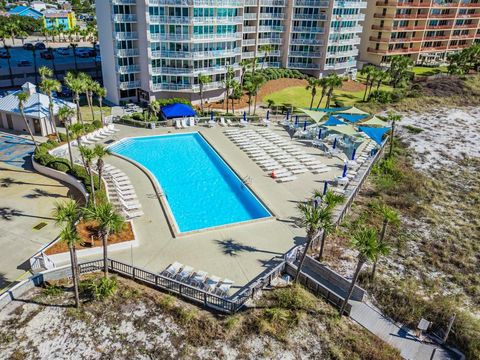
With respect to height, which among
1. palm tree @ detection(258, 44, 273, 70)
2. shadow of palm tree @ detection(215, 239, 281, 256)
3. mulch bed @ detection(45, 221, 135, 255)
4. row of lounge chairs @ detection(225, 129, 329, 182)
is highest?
palm tree @ detection(258, 44, 273, 70)

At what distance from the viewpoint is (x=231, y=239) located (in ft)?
88.2

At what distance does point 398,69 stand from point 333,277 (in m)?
65.4

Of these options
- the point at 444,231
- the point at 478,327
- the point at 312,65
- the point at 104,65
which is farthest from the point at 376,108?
the point at 478,327

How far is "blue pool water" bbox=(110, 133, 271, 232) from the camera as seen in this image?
101 ft

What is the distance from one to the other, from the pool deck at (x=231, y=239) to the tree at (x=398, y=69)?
50106 mm

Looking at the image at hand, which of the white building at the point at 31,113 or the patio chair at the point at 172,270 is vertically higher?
the white building at the point at 31,113

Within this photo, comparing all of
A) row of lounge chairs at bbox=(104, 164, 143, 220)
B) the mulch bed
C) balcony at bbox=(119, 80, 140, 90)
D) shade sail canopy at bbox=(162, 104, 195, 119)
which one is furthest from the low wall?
balcony at bbox=(119, 80, 140, 90)

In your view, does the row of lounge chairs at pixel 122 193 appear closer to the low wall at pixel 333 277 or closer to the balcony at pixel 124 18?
the low wall at pixel 333 277

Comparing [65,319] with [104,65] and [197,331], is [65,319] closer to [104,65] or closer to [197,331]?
[197,331]

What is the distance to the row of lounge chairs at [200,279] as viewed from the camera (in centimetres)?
2170

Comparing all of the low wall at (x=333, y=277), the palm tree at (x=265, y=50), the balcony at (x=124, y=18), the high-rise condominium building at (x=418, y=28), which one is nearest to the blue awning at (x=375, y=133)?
the low wall at (x=333, y=277)

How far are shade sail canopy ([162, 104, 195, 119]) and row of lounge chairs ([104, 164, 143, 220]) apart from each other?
14528 millimetres

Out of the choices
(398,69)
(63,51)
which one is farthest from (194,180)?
(63,51)

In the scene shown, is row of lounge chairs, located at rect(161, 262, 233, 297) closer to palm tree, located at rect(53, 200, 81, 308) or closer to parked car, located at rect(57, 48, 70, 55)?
palm tree, located at rect(53, 200, 81, 308)
